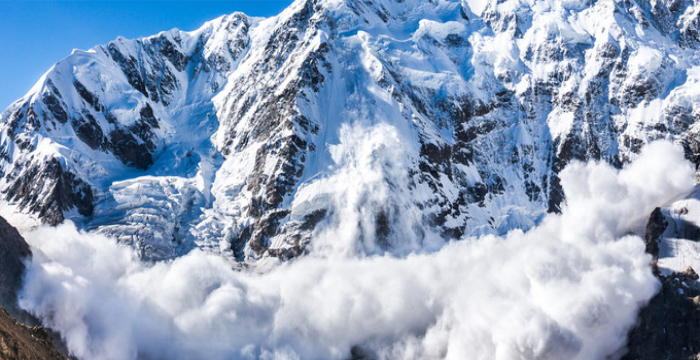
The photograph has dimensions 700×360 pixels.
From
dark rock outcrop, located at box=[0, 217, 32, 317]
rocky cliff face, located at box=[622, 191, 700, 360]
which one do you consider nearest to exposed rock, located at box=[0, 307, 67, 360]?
dark rock outcrop, located at box=[0, 217, 32, 317]

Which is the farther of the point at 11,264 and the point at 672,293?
the point at 672,293

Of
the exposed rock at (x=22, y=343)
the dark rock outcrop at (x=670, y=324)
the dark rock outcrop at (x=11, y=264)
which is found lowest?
the dark rock outcrop at (x=11, y=264)

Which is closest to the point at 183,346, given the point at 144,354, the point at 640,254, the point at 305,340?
the point at 144,354

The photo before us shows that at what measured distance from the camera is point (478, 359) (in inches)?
7180

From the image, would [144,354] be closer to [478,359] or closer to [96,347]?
[96,347]

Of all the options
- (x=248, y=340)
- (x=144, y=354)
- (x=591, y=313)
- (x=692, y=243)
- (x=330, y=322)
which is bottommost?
(x=144, y=354)

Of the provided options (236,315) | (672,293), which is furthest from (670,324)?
(236,315)

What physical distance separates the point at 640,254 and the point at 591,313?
24141 millimetres

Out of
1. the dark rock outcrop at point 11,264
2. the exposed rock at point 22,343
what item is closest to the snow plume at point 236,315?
the dark rock outcrop at point 11,264

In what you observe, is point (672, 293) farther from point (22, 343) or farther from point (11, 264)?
point (11, 264)

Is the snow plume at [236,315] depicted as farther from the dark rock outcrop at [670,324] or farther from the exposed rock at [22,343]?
the exposed rock at [22,343]

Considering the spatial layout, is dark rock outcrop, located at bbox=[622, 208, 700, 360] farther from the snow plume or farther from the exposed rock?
the exposed rock

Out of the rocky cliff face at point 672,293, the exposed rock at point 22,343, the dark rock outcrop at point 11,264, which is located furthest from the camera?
the rocky cliff face at point 672,293

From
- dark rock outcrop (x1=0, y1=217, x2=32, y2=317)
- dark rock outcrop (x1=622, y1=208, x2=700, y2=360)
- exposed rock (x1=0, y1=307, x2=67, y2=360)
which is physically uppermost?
dark rock outcrop (x1=622, y1=208, x2=700, y2=360)
